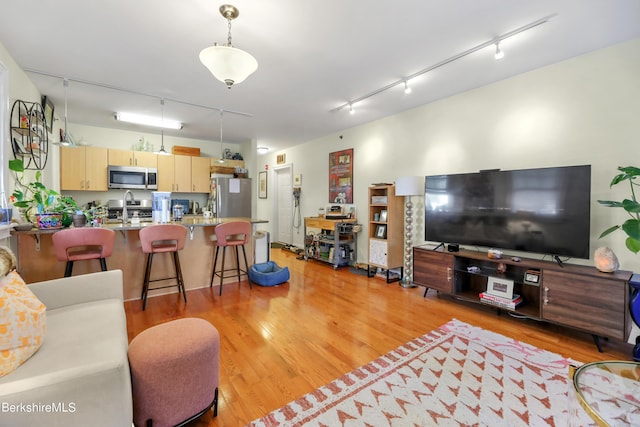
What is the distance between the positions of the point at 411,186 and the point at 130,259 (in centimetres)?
370

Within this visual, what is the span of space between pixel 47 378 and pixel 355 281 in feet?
11.7

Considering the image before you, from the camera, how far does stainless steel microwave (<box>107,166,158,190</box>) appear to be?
4797mm

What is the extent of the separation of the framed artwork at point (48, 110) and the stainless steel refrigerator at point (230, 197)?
248 centimetres

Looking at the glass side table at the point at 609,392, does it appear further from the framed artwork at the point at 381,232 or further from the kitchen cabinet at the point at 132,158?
the kitchen cabinet at the point at 132,158

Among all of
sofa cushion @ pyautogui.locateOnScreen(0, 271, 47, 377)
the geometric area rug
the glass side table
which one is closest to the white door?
the geometric area rug

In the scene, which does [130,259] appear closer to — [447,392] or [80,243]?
[80,243]

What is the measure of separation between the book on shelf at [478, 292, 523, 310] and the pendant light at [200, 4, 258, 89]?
3.14 m

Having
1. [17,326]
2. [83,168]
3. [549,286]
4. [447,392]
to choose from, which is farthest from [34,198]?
[549,286]

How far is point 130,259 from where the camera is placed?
10.7ft

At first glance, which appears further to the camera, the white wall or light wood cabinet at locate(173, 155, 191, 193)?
light wood cabinet at locate(173, 155, 191, 193)

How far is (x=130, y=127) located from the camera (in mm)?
5000

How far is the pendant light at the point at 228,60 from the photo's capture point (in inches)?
71.9

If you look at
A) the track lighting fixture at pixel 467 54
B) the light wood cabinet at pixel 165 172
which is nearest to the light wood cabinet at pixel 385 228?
the track lighting fixture at pixel 467 54

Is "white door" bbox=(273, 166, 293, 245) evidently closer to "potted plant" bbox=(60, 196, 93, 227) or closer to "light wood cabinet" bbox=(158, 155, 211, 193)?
"light wood cabinet" bbox=(158, 155, 211, 193)
